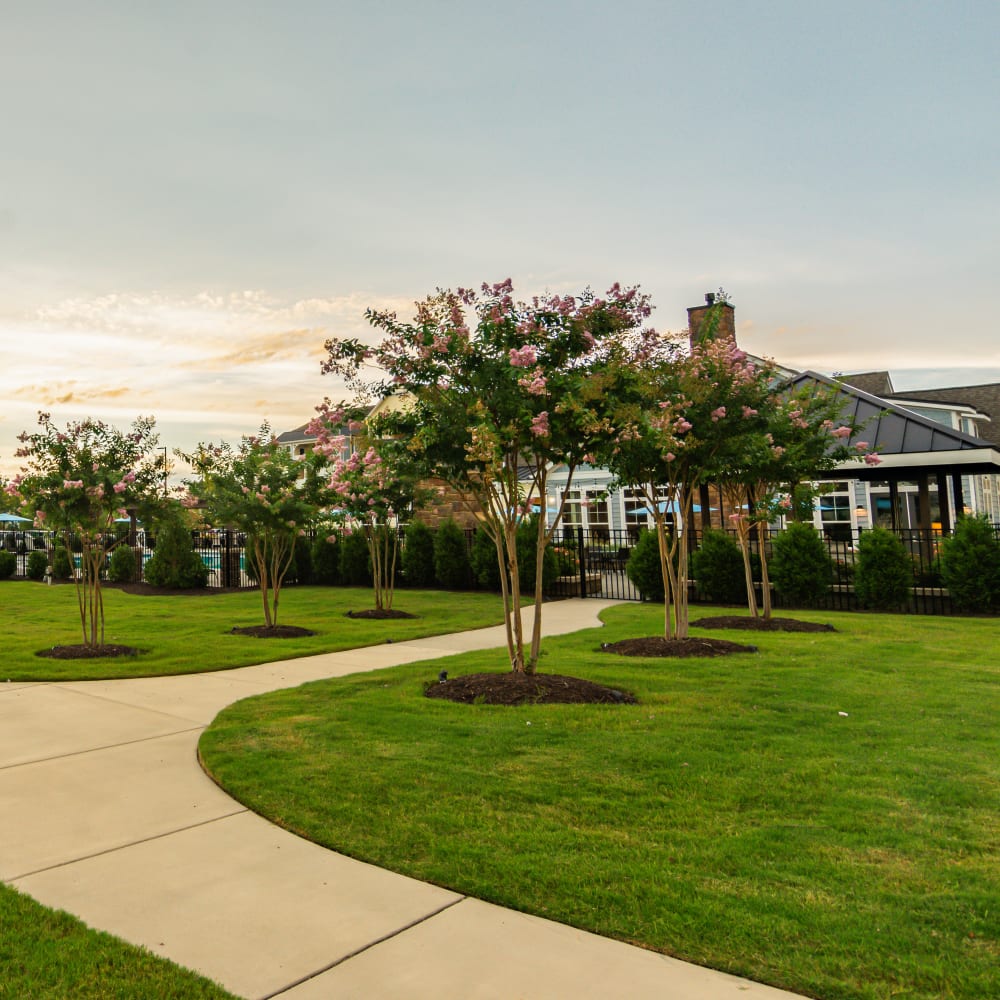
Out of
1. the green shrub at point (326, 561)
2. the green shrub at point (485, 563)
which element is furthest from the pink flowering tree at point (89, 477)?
the green shrub at point (326, 561)

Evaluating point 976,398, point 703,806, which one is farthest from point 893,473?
point 703,806

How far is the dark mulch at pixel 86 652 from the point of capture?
956 cm

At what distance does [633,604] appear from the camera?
1506 cm

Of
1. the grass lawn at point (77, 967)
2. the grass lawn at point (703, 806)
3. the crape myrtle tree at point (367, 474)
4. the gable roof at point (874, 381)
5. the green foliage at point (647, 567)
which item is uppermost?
the gable roof at point (874, 381)

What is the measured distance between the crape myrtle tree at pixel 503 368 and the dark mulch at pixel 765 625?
5417 mm

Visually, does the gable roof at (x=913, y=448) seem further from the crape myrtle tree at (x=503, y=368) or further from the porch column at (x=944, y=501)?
the crape myrtle tree at (x=503, y=368)

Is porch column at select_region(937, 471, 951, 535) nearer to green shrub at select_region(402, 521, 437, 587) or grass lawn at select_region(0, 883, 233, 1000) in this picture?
green shrub at select_region(402, 521, 437, 587)

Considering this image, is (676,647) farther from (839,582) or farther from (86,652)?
(86,652)

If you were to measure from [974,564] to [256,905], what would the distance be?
12.7m

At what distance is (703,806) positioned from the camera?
3.96m

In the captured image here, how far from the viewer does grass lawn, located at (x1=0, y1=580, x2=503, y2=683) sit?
901 centimetres

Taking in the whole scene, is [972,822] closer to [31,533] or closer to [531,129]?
[531,129]

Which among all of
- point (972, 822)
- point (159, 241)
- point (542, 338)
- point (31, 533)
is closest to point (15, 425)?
point (159, 241)

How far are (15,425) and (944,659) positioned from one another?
11.8 metres
